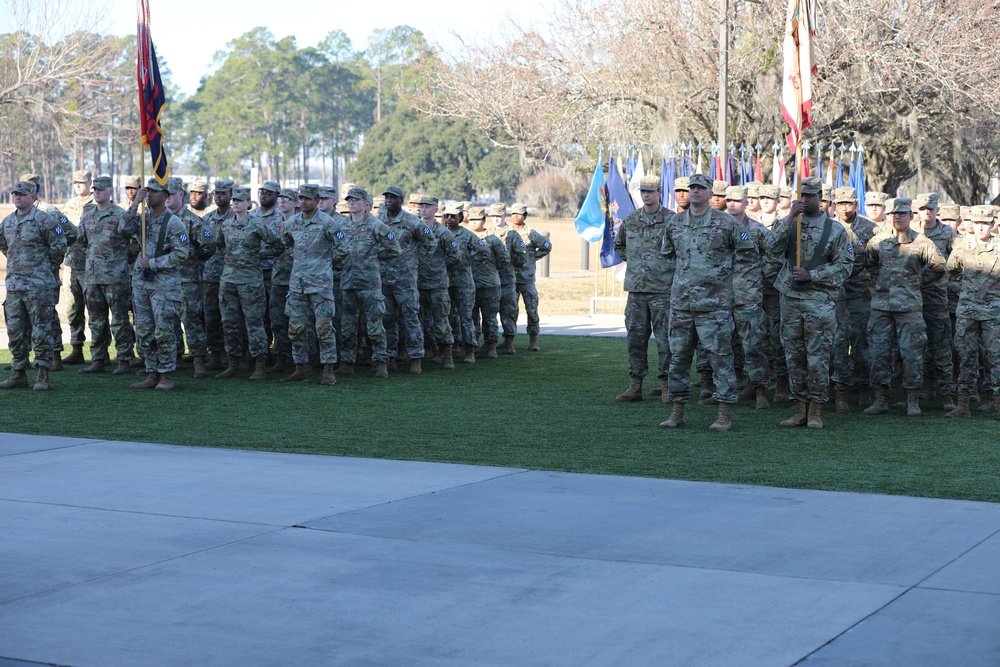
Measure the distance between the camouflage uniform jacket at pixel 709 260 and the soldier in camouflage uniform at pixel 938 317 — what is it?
7.44 ft

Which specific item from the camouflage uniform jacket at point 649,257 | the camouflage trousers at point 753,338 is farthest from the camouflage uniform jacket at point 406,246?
the camouflage trousers at point 753,338

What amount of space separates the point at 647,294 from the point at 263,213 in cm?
459

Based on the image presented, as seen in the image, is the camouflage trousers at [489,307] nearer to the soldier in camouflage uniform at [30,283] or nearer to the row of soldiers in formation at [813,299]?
the row of soldiers in formation at [813,299]

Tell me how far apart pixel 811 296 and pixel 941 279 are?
1600mm

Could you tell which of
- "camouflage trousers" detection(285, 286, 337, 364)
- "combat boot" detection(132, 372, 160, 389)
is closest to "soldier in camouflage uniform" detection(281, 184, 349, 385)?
"camouflage trousers" detection(285, 286, 337, 364)

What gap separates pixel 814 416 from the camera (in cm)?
1077

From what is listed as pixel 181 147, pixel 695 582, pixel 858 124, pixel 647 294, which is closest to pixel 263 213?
pixel 647 294

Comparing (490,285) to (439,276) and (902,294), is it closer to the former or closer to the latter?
(439,276)

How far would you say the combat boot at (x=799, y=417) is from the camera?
10766 millimetres

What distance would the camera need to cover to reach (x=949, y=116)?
1009 inches

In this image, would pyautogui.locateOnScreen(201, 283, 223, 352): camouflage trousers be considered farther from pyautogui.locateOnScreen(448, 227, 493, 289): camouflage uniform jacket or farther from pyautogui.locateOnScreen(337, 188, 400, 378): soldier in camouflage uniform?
pyautogui.locateOnScreen(448, 227, 493, 289): camouflage uniform jacket

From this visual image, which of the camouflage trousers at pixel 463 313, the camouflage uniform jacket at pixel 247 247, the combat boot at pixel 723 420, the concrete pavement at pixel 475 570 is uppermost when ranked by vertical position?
the camouflage uniform jacket at pixel 247 247

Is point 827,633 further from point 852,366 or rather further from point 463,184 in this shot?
point 463,184

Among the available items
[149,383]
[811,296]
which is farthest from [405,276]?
[811,296]
